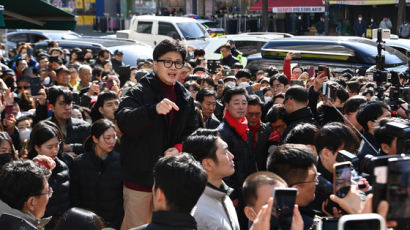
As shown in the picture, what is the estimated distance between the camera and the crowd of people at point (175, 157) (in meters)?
2.83

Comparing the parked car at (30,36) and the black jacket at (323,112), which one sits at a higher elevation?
the parked car at (30,36)

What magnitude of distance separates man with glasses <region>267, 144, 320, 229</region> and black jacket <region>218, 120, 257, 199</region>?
152cm

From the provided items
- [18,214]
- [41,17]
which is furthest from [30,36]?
[18,214]

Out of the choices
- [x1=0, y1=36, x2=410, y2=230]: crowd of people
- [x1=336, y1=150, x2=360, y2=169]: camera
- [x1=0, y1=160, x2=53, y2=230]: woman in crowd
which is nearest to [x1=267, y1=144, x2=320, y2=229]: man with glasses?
[x1=0, y1=36, x2=410, y2=230]: crowd of people

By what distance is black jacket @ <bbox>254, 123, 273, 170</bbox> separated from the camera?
584cm

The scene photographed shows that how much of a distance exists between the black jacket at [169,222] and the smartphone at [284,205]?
0.51 m

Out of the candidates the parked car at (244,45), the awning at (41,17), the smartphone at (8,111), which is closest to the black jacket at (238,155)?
the smartphone at (8,111)

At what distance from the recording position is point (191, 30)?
19.8 meters

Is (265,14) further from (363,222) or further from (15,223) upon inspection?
(363,222)

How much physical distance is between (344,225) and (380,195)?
10.6 inches

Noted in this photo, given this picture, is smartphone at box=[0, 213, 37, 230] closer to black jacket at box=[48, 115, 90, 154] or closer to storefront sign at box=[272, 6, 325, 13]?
black jacket at box=[48, 115, 90, 154]

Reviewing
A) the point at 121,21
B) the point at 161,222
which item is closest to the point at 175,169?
the point at 161,222

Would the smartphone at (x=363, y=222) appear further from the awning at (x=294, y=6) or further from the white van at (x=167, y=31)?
the awning at (x=294, y=6)

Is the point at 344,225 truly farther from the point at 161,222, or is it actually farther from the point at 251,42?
the point at 251,42
